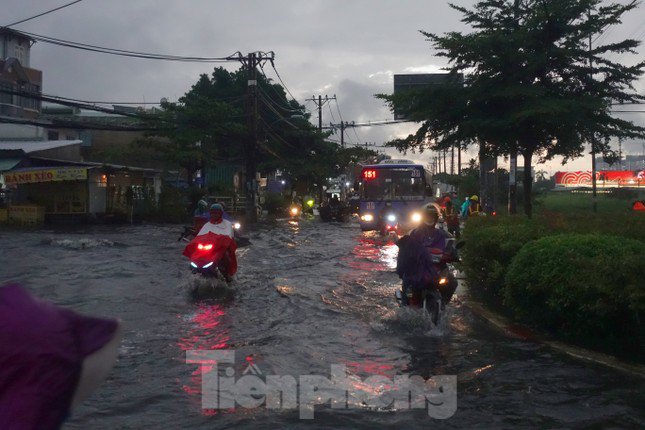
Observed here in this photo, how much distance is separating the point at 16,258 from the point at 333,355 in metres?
12.6

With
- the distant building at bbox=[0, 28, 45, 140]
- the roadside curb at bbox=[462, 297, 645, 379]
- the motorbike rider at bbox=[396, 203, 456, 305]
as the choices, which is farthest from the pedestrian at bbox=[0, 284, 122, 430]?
the distant building at bbox=[0, 28, 45, 140]

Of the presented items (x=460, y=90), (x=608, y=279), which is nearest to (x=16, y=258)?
(x=460, y=90)

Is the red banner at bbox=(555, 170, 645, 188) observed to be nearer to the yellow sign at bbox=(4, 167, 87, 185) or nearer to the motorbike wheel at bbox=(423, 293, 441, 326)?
the yellow sign at bbox=(4, 167, 87, 185)

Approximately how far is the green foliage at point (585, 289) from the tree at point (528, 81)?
6036 mm

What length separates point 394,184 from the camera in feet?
92.1

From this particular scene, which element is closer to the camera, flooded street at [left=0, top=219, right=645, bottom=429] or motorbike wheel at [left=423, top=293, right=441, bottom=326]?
flooded street at [left=0, top=219, right=645, bottom=429]

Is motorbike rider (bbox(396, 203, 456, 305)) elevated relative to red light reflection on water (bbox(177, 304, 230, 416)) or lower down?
elevated

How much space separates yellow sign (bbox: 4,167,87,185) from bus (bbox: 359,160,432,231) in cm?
1221

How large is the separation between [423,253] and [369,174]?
1968 cm

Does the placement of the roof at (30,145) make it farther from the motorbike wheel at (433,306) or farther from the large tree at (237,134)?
the motorbike wheel at (433,306)

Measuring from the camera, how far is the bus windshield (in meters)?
27.6

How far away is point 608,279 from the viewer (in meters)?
6.96

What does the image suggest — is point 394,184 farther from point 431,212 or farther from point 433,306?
point 433,306

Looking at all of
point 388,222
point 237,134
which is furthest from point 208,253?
point 237,134
